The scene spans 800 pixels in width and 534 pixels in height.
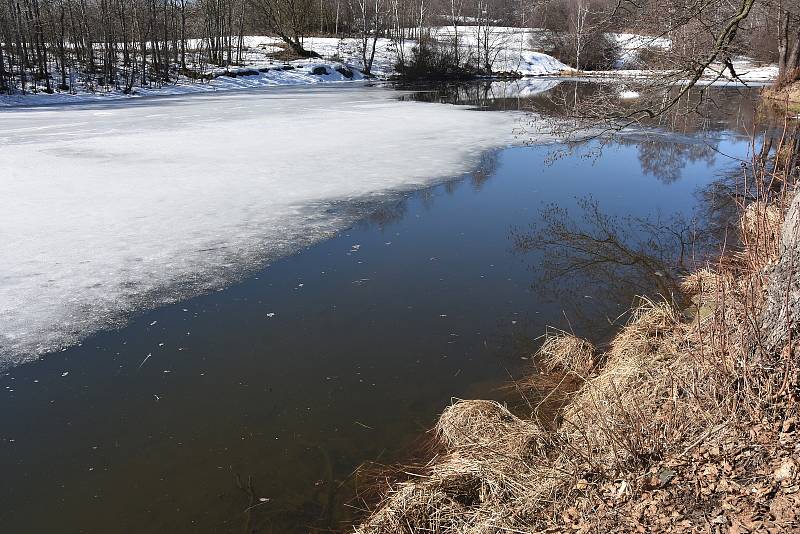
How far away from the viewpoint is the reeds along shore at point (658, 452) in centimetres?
270

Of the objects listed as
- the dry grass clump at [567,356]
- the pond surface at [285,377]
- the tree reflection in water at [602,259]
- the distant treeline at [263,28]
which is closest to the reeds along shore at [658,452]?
the pond surface at [285,377]

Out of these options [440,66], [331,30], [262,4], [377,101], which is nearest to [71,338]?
[377,101]

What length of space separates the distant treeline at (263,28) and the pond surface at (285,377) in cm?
302

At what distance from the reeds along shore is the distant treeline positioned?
412 cm

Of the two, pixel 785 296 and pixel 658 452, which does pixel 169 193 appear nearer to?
pixel 658 452

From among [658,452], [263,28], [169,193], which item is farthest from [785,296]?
[263,28]

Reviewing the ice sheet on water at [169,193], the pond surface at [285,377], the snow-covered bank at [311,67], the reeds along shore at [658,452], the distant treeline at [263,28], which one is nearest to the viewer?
the reeds along shore at [658,452]

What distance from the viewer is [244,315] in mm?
6203

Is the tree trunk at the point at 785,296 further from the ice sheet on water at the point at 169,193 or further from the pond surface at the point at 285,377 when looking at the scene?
the ice sheet on water at the point at 169,193

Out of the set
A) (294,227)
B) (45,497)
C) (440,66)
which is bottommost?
(45,497)

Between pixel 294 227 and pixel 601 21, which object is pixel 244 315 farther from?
pixel 601 21

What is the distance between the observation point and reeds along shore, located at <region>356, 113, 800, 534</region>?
2699 mm

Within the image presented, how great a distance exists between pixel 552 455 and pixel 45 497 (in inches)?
126

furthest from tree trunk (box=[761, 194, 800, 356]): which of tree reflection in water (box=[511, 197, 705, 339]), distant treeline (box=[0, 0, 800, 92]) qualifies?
distant treeline (box=[0, 0, 800, 92])
